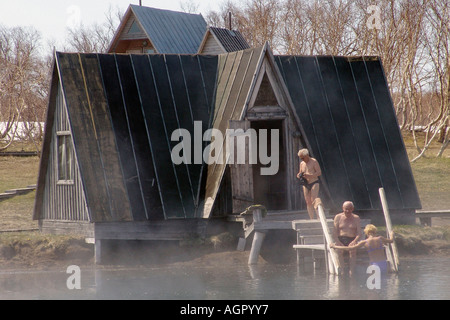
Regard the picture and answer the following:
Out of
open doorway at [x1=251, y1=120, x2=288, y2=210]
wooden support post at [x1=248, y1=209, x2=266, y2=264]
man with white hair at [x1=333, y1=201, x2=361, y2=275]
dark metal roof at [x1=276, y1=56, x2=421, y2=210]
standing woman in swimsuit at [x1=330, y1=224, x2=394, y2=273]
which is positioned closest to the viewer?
standing woman in swimsuit at [x1=330, y1=224, x2=394, y2=273]

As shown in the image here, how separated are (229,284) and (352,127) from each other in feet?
22.0

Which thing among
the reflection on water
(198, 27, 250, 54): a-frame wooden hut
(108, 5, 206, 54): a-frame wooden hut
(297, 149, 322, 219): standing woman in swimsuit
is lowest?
the reflection on water

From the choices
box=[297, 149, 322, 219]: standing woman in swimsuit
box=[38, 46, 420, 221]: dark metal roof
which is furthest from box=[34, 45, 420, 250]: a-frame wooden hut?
box=[297, 149, 322, 219]: standing woman in swimsuit

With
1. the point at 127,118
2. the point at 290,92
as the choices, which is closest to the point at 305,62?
the point at 290,92

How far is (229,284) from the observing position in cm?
1694

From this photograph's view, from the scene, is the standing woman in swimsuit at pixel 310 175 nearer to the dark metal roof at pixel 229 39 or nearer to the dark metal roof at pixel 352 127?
the dark metal roof at pixel 352 127

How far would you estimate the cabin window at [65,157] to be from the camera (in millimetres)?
20375

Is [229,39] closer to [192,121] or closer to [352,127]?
[352,127]

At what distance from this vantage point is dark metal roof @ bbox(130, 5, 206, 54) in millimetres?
41378

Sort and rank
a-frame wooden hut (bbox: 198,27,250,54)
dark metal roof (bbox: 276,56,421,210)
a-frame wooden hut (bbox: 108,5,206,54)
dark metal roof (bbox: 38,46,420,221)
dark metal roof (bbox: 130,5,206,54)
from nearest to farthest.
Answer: dark metal roof (bbox: 38,46,420,221) < dark metal roof (bbox: 276,56,421,210) < a-frame wooden hut (bbox: 198,27,250,54) < dark metal roof (bbox: 130,5,206,54) < a-frame wooden hut (bbox: 108,5,206,54)

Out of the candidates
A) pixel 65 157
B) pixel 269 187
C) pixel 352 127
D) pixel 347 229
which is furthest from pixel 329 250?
pixel 65 157

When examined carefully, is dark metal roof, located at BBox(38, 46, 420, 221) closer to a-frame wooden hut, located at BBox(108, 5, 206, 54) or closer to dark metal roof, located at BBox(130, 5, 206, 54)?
dark metal roof, located at BBox(130, 5, 206, 54)

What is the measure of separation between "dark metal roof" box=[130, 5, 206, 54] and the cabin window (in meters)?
20.3

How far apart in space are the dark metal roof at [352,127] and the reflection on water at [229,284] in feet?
8.76
